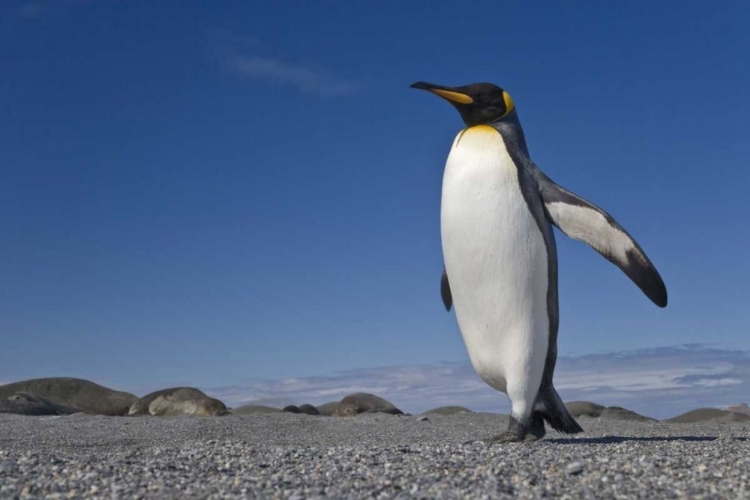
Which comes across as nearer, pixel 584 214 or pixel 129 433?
pixel 584 214

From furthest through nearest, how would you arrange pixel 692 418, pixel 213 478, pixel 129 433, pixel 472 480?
pixel 692 418 → pixel 129 433 → pixel 213 478 → pixel 472 480

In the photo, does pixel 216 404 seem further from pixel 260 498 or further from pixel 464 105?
pixel 260 498

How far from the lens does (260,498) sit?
175 inches

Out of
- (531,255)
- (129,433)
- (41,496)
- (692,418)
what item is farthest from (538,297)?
(692,418)

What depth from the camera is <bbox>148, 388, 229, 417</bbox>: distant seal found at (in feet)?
59.2

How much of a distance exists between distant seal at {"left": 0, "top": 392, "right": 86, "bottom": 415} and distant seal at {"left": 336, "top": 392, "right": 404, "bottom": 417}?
682 cm

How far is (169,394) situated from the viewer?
62.3ft

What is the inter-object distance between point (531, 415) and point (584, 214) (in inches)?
73.2

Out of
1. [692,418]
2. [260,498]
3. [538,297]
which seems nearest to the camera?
[260,498]

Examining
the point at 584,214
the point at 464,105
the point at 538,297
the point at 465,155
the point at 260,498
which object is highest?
the point at 464,105

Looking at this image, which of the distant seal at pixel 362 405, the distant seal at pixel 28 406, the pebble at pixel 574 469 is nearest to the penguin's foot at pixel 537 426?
the pebble at pixel 574 469

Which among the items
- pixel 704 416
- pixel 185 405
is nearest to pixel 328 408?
pixel 185 405

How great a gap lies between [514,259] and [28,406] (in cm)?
1426

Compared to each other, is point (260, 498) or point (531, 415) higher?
point (531, 415)
